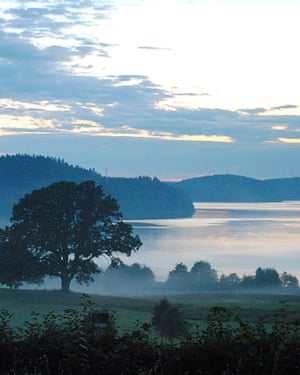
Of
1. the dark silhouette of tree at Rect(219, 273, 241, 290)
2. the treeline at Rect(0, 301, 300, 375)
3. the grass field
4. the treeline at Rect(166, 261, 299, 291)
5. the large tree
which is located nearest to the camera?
the treeline at Rect(0, 301, 300, 375)

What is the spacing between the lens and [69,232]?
4656 centimetres

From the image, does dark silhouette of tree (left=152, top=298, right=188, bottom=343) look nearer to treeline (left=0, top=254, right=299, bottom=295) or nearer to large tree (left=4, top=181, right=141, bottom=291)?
large tree (left=4, top=181, right=141, bottom=291)

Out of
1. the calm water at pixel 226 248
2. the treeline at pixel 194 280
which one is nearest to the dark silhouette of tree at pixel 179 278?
the treeline at pixel 194 280

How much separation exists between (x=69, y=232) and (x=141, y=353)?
3733cm

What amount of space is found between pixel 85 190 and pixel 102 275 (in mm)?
37231

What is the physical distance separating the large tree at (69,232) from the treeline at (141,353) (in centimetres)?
3551

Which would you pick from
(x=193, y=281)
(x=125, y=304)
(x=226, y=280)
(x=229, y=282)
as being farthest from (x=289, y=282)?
(x=125, y=304)

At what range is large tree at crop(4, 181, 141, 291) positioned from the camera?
4609 cm

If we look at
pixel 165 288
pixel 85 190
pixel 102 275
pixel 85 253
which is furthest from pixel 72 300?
pixel 102 275

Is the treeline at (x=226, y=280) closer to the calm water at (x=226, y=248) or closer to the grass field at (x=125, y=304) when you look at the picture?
the calm water at (x=226, y=248)

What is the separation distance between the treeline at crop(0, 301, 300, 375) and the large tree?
3551 centimetres

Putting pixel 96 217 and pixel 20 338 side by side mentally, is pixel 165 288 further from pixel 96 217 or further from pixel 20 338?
pixel 20 338

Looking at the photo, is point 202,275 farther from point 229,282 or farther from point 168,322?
point 168,322

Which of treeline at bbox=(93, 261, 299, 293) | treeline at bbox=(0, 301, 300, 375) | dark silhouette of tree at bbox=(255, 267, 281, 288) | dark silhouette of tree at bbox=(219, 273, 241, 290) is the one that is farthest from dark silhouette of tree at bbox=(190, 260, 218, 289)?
treeline at bbox=(0, 301, 300, 375)
